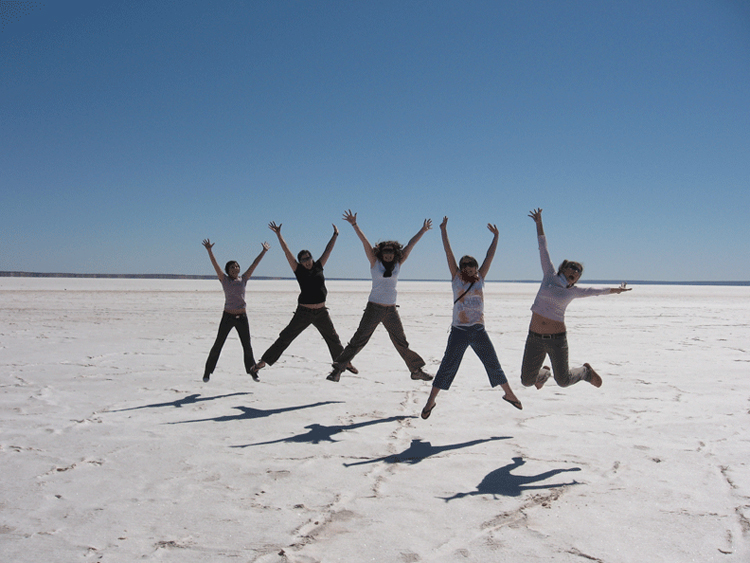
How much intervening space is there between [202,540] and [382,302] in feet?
11.4

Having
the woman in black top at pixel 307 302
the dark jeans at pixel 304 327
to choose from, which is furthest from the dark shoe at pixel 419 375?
the dark jeans at pixel 304 327

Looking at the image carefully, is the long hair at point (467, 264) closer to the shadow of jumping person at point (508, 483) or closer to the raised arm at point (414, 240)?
the raised arm at point (414, 240)

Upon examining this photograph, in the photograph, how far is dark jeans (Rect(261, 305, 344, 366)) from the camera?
640 cm

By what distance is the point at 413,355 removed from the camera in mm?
6055

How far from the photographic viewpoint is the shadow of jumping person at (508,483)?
3350 millimetres

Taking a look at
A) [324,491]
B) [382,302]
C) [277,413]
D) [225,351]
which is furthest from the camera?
[225,351]

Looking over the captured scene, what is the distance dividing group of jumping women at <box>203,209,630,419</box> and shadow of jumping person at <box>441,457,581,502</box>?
1.14 metres

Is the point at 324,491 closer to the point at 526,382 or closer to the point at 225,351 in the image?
the point at 526,382

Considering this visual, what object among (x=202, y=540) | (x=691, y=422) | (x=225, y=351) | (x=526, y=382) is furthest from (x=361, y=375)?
(x=202, y=540)

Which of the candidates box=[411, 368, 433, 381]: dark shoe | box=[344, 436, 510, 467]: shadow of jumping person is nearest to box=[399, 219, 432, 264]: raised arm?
box=[411, 368, 433, 381]: dark shoe

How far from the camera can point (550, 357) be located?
4.93 metres

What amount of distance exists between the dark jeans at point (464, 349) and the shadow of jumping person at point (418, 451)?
62 cm

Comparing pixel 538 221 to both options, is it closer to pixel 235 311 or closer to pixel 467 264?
pixel 467 264

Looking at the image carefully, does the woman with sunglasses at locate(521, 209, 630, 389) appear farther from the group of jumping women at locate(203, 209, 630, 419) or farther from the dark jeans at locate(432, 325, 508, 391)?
the dark jeans at locate(432, 325, 508, 391)
